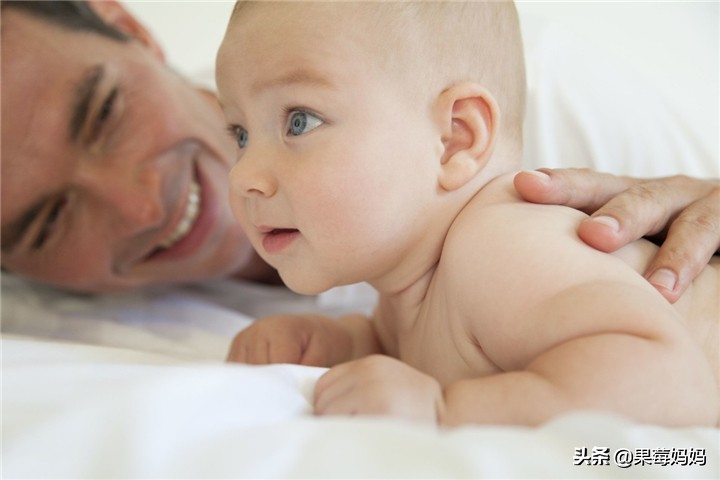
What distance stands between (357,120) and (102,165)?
63 centimetres

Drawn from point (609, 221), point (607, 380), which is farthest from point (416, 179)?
point (607, 380)

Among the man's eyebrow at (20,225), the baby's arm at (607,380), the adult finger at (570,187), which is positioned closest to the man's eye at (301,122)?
the adult finger at (570,187)

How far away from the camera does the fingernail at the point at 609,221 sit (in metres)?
0.67

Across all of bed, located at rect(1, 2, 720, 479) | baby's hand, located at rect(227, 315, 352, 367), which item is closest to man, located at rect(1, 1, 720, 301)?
bed, located at rect(1, 2, 720, 479)

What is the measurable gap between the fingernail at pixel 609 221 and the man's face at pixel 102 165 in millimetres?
769

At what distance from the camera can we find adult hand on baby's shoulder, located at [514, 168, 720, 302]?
688mm

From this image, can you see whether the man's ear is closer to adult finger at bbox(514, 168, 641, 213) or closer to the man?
the man

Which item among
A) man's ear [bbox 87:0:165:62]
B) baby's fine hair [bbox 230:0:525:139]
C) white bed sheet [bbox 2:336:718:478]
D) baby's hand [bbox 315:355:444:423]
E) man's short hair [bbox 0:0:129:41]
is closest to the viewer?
white bed sheet [bbox 2:336:718:478]

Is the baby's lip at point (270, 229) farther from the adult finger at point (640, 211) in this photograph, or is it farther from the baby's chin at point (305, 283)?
the adult finger at point (640, 211)

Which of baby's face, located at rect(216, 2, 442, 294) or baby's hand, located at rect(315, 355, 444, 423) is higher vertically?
baby's face, located at rect(216, 2, 442, 294)

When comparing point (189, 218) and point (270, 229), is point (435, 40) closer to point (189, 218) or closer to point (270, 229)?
point (270, 229)

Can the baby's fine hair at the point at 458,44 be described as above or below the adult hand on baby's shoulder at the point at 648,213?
above

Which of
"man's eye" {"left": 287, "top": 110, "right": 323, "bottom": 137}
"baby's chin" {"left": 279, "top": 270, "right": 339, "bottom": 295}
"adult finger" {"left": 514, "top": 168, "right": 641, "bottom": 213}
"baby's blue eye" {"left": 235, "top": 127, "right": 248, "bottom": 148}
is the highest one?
"man's eye" {"left": 287, "top": 110, "right": 323, "bottom": 137}

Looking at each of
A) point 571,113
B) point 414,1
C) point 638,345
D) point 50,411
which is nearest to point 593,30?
point 571,113
